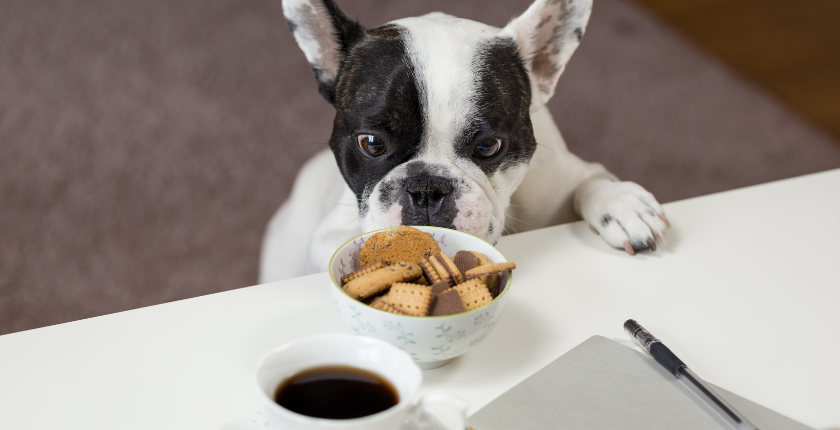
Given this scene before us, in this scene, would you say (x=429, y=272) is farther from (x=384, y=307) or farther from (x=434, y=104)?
(x=434, y=104)

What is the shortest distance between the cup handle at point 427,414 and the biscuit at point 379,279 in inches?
6.8

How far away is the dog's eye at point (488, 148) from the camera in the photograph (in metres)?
1.10

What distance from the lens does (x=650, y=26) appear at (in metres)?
3.27

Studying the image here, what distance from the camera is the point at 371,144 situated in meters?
1.09

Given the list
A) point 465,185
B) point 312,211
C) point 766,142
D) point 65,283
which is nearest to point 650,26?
point 766,142

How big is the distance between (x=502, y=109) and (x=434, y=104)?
13 cm

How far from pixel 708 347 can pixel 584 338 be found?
16cm

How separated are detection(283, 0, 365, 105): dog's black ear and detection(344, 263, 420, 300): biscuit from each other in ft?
1.96

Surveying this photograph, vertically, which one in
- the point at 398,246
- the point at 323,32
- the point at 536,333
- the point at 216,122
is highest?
the point at 323,32

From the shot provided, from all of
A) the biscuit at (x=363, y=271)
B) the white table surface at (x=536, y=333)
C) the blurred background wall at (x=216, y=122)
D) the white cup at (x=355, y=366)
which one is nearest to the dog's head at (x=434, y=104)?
the white table surface at (x=536, y=333)

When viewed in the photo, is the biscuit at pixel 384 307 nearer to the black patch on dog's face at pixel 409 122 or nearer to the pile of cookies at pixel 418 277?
the pile of cookies at pixel 418 277

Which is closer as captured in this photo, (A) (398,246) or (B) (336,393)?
(B) (336,393)

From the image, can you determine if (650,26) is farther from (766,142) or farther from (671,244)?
(671,244)

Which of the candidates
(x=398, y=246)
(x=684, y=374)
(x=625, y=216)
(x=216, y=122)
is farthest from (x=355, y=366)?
(x=216, y=122)
